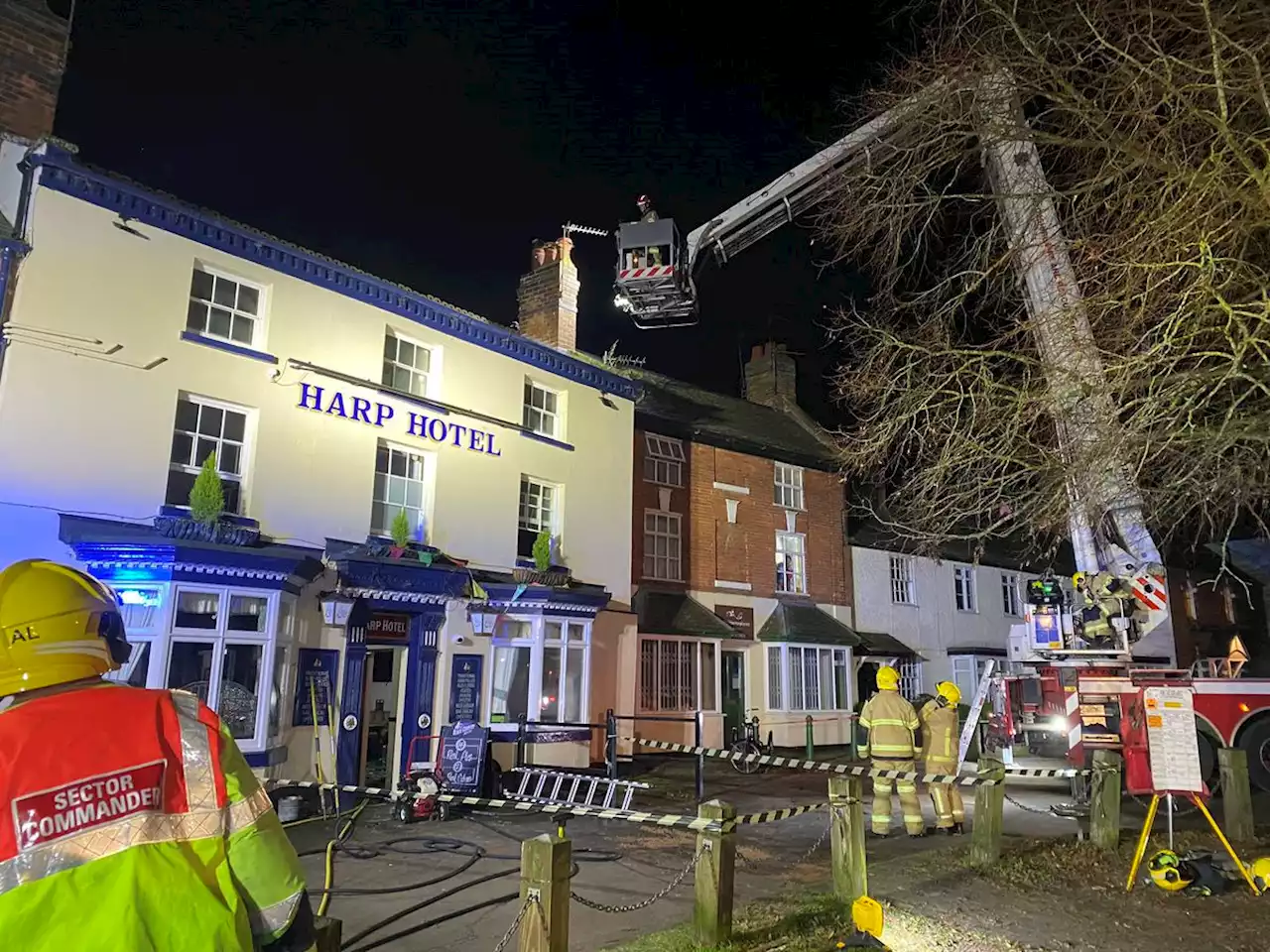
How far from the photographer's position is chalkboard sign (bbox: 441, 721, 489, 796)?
Result: 11.5 meters

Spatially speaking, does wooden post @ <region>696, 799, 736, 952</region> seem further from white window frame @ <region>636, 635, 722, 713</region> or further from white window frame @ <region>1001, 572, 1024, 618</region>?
white window frame @ <region>1001, 572, 1024, 618</region>

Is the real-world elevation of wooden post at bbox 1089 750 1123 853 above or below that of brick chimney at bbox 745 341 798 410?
below

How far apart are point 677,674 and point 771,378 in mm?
12185

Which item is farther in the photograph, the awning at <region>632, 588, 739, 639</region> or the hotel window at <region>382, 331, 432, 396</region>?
the awning at <region>632, 588, 739, 639</region>

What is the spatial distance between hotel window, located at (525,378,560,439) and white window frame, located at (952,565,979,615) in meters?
15.8

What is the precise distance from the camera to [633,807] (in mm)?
12539

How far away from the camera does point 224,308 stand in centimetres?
1279

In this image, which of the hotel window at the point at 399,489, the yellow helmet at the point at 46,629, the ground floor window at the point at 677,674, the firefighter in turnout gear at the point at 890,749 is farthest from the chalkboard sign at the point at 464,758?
the yellow helmet at the point at 46,629

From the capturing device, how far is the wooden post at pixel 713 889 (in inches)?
224

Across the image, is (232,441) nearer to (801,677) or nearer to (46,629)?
(46,629)

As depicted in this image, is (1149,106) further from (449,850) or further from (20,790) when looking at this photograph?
(449,850)

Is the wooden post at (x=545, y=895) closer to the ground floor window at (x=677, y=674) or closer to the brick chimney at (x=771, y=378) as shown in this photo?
the ground floor window at (x=677, y=674)

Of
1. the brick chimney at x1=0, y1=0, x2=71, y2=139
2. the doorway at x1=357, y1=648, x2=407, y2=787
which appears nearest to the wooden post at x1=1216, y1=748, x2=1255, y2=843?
the doorway at x1=357, y1=648, x2=407, y2=787

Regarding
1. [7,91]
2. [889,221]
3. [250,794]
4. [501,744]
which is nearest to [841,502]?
[501,744]
